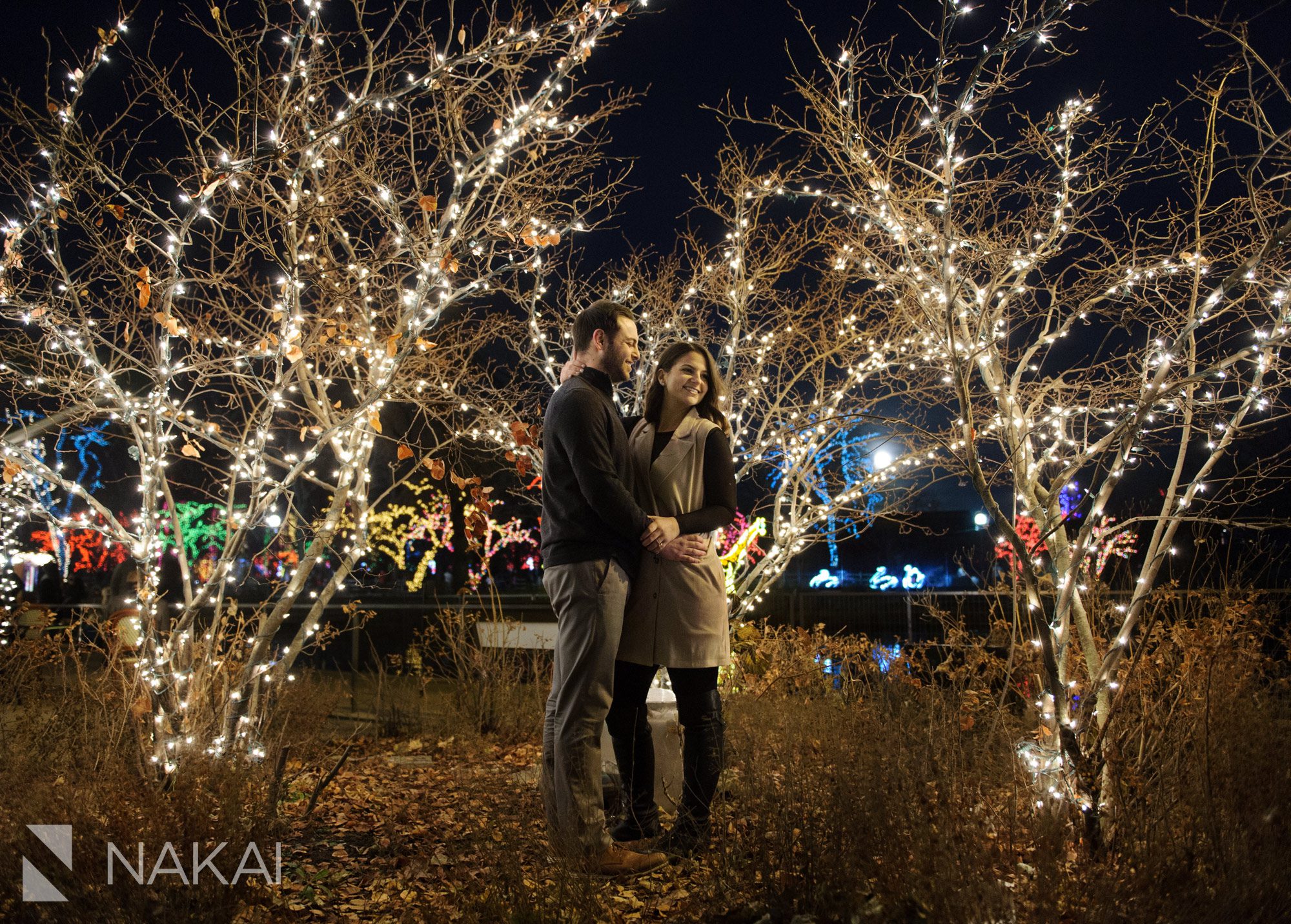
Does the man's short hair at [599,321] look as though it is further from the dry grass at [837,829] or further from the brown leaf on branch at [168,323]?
the brown leaf on branch at [168,323]

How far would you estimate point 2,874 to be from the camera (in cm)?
237

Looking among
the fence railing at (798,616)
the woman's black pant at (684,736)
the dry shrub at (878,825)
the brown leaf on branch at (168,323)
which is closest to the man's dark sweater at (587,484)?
the woman's black pant at (684,736)

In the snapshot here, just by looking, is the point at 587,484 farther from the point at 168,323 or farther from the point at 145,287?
the point at 145,287

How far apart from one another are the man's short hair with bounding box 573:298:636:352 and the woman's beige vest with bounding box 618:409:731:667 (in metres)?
0.40

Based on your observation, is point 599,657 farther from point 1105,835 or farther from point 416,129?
point 416,129

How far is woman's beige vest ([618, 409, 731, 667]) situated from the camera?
8.55 ft

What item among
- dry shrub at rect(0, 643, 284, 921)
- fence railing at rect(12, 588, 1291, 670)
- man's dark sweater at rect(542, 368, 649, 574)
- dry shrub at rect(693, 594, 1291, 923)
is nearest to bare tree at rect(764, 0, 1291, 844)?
dry shrub at rect(693, 594, 1291, 923)

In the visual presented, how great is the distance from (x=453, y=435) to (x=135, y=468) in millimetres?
22028

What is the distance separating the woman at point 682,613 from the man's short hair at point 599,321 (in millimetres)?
114

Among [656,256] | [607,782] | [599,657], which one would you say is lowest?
[607,782]

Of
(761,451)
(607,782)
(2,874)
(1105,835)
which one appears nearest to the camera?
(2,874)

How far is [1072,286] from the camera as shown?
14.2ft

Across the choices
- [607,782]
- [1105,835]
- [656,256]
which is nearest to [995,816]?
[1105,835]

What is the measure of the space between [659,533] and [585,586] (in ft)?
0.89
